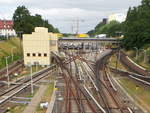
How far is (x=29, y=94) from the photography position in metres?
30.1

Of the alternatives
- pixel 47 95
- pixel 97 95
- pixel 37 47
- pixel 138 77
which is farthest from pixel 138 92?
pixel 37 47

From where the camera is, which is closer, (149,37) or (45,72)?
(45,72)

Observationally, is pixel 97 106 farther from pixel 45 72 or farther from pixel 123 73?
pixel 45 72

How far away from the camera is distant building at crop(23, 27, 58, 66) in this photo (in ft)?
168

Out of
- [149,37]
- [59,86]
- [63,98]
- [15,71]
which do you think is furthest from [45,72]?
[149,37]

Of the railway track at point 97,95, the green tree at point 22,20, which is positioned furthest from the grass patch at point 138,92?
the green tree at point 22,20

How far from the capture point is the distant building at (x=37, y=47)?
168ft

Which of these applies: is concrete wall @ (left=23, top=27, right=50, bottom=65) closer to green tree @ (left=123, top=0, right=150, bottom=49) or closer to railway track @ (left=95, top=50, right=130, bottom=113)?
Result: railway track @ (left=95, top=50, right=130, bottom=113)

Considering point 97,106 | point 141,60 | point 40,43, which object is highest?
point 40,43

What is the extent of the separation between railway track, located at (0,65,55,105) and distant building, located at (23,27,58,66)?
13.9 ft

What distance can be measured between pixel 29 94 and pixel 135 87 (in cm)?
2001

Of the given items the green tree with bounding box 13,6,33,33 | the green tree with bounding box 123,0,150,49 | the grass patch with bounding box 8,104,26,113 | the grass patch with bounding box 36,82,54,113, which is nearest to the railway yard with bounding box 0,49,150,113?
the grass patch with bounding box 8,104,26,113

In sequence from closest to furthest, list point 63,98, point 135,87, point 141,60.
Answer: point 63,98 → point 135,87 → point 141,60

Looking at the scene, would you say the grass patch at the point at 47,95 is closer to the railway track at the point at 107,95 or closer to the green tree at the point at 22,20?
the railway track at the point at 107,95
